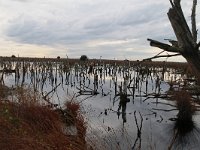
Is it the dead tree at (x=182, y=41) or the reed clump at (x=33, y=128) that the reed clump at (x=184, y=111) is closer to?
the reed clump at (x=33, y=128)

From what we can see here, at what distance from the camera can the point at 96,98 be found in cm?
2466

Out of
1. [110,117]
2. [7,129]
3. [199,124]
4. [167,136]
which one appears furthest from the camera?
[110,117]

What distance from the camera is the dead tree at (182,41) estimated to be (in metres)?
8.59

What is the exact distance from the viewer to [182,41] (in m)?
8.63

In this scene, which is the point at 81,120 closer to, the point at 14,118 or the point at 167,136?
the point at 14,118

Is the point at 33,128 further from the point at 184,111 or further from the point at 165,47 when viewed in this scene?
the point at 184,111

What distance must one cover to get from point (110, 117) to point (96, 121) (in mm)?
1560

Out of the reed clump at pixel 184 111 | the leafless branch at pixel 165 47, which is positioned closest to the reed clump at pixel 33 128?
the leafless branch at pixel 165 47

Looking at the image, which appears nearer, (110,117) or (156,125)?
(156,125)

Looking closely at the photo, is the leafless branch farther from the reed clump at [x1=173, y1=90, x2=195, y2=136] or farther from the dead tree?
the reed clump at [x1=173, y1=90, x2=195, y2=136]

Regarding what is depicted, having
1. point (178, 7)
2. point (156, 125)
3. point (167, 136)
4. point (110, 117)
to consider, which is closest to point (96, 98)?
point (110, 117)

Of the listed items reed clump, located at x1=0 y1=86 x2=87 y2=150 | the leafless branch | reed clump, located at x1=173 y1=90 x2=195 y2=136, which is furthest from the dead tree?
reed clump, located at x1=173 y1=90 x2=195 y2=136

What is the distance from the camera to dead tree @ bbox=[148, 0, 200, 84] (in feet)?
28.2

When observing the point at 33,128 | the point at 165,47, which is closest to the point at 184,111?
the point at 33,128
